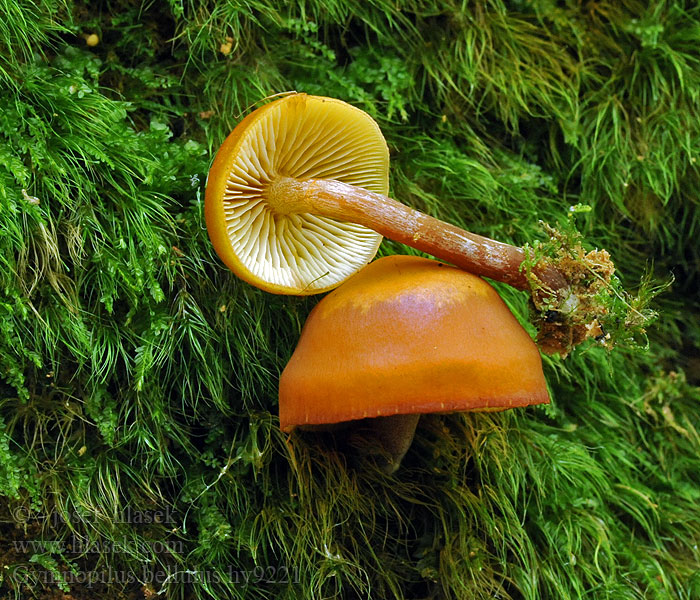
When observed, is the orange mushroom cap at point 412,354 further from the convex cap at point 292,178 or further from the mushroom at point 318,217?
the convex cap at point 292,178

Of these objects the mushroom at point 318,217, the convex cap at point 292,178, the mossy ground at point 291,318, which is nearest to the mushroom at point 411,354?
the mushroom at point 318,217

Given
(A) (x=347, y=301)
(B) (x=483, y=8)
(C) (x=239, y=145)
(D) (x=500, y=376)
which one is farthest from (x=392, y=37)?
(D) (x=500, y=376)

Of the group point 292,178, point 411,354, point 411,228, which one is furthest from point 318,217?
point 411,354

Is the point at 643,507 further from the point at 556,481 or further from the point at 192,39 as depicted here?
the point at 192,39

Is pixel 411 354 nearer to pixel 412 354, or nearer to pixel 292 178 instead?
pixel 412 354

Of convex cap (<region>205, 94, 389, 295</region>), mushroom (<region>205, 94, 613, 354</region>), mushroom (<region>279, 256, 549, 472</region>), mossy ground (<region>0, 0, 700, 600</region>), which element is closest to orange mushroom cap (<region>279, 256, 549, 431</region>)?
mushroom (<region>279, 256, 549, 472</region>)
